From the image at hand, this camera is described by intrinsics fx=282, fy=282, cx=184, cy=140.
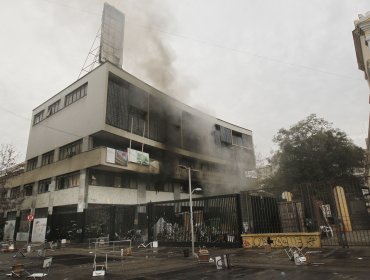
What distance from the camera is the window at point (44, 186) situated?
120 feet

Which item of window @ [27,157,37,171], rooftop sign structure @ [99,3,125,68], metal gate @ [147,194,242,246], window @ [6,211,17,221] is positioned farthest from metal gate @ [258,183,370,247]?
window @ [6,211,17,221]

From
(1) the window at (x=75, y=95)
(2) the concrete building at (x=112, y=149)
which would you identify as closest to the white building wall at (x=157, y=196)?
(2) the concrete building at (x=112, y=149)

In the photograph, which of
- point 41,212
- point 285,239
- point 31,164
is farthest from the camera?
point 31,164

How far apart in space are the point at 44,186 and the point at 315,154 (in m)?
34.2

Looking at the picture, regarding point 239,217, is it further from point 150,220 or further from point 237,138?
point 237,138

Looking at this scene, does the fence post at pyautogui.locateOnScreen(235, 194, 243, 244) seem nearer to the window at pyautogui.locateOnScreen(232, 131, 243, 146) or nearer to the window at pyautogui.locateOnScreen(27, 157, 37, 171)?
the window at pyautogui.locateOnScreen(27, 157, 37, 171)

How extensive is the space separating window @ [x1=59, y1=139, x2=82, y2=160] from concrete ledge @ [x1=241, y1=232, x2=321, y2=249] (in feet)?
78.0

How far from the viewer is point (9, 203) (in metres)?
35.9

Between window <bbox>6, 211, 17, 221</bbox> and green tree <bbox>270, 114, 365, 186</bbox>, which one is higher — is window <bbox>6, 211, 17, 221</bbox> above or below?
below

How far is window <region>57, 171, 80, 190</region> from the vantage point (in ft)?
106

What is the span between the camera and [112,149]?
30891 millimetres

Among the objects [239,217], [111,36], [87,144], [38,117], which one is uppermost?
[111,36]

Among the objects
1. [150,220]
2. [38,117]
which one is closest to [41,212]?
[38,117]

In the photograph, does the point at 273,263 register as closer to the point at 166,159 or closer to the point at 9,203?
the point at 166,159
